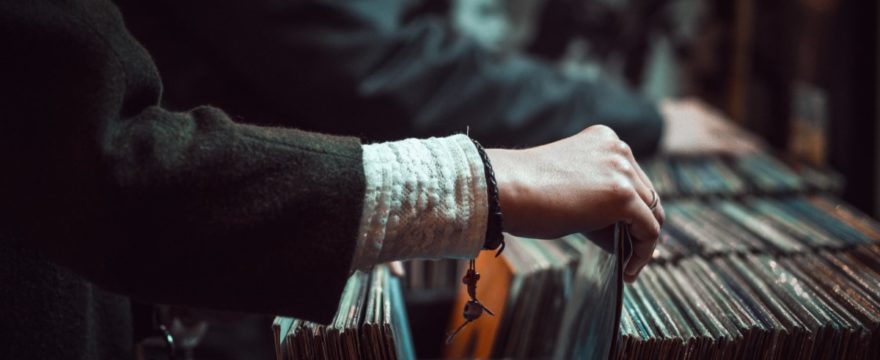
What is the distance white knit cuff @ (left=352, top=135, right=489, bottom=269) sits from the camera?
0.65 m

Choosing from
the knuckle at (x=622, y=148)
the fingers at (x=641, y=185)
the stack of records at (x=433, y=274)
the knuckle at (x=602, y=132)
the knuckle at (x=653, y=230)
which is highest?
the knuckle at (x=602, y=132)

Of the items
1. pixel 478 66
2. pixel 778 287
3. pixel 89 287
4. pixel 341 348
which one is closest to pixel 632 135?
pixel 478 66

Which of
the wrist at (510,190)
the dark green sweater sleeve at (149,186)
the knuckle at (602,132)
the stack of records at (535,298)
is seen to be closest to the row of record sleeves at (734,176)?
the stack of records at (535,298)

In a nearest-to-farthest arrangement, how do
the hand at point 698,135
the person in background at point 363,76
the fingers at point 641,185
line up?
1. the fingers at point 641,185
2. the person in background at point 363,76
3. the hand at point 698,135

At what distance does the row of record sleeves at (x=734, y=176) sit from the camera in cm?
141

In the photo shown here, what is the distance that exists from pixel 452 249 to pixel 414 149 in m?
0.10

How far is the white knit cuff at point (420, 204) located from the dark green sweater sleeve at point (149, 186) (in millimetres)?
18

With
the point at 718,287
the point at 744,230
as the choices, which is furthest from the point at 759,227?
the point at 718,287

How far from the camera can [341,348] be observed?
2.37 ft

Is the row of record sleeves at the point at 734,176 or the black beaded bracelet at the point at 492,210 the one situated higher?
the black beaded bracelet at the point at 492,210

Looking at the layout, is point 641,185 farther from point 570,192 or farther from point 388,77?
point 388,77

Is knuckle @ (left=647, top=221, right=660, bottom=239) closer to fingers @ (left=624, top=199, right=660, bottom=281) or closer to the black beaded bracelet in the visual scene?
fingers @ (left=624, top=199, right=660, bottom=281)

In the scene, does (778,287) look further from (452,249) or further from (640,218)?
(452,249)

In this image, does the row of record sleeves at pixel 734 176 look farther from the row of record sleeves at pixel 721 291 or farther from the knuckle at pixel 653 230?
the knuckle at pixel 653 230
